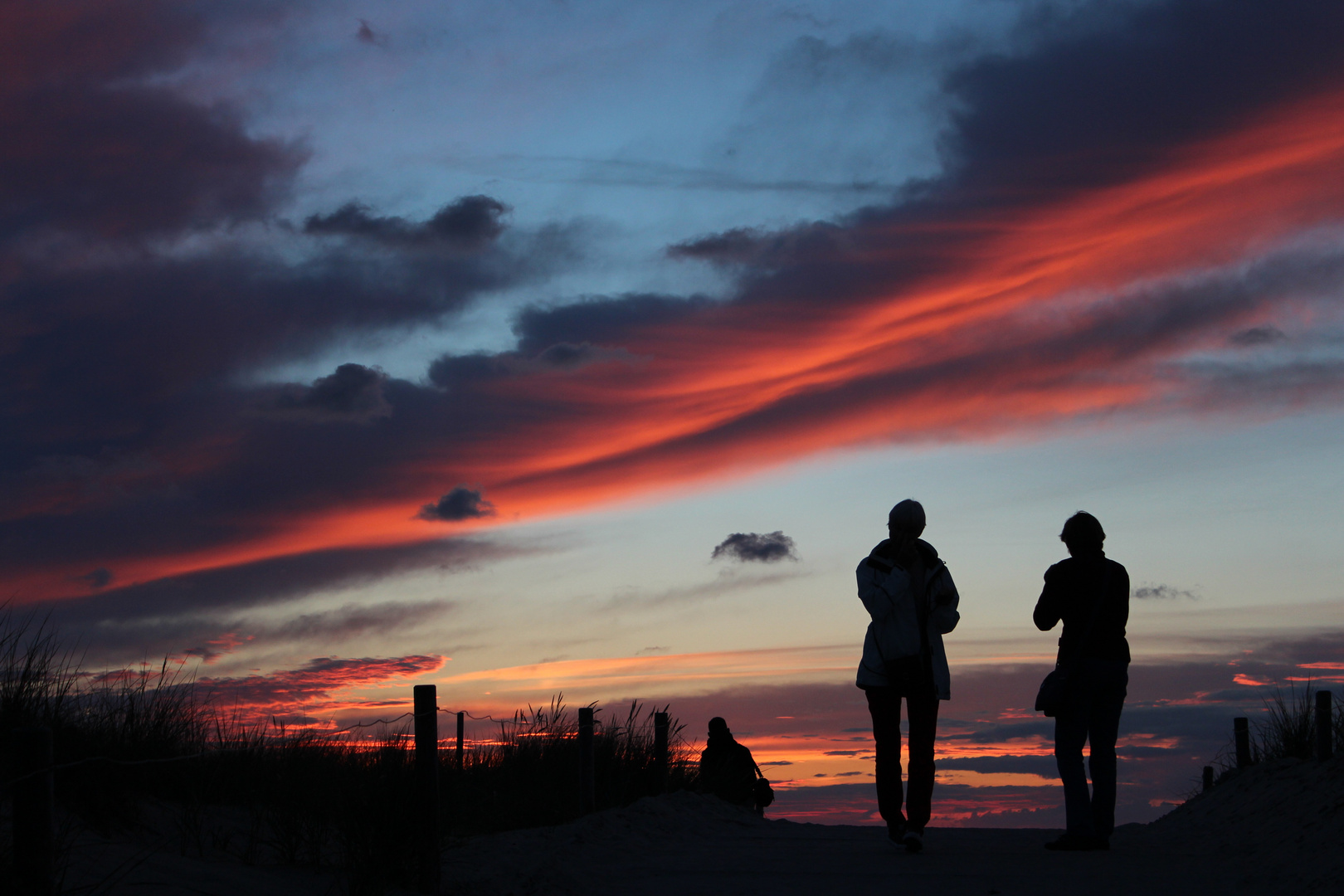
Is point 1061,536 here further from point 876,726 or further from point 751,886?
point 751,886

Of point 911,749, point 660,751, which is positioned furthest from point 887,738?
point 660,751

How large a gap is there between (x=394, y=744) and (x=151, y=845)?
183 centimetres

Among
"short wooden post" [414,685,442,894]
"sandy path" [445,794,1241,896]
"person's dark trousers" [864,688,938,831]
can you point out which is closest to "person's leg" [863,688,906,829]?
"person's dark trousers" [864,688,938,831]

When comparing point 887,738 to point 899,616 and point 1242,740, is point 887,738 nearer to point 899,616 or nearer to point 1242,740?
point 899,616

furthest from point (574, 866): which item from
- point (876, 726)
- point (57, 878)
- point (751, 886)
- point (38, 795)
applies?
point (38, 795)

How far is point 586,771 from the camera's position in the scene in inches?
404

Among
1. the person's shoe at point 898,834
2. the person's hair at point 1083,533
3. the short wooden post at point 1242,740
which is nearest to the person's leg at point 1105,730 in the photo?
the person's hair at point 1083,533

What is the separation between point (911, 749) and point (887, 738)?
163 mm

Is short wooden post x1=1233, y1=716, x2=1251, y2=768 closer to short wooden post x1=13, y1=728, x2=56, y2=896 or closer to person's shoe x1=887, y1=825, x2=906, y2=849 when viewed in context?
person's shoe x1=887, y1=825, x2=906, y2=849

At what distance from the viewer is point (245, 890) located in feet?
18.0

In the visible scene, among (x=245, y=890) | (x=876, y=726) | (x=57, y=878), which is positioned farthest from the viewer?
(x=876, y=726)

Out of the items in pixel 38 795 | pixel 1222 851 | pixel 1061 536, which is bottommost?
pixel 1222 851

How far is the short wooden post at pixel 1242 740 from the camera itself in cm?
1511

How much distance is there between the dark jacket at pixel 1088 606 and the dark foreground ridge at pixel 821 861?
53.1 inches
